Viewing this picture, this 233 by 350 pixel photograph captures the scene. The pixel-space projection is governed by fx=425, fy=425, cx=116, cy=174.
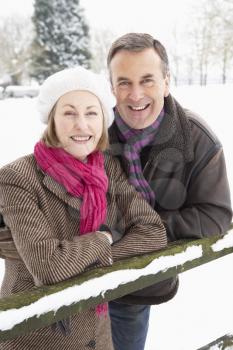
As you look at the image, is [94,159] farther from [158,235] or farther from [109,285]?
[109,285]

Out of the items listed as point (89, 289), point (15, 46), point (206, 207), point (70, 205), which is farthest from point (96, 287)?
point (15, 46)

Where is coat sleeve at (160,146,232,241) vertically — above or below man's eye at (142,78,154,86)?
below

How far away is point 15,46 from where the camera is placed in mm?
48188

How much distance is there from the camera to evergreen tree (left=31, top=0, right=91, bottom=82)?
1232 inches

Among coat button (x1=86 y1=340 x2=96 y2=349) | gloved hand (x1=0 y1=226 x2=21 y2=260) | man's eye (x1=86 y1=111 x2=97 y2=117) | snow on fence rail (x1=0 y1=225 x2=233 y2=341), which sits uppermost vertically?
man's eye (x1=86 y1=111 x2=97 y2=117)

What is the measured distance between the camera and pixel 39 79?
104 feet

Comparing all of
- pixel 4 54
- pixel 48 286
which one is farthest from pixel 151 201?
pixel 4 54

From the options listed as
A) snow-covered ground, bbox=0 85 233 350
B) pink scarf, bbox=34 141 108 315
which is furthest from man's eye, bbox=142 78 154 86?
snow-covered ground, bbox=0 85 233 350

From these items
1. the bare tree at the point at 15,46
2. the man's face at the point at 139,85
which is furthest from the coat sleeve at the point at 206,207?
the bare tree at the point at 15,46

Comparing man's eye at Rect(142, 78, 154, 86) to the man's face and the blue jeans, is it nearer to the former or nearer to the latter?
the man's face

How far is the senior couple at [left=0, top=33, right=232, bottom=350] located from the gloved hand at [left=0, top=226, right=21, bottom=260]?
0.03 metres

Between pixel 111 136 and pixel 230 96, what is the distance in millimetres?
16576

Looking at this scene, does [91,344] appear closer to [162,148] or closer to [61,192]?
[61,192]

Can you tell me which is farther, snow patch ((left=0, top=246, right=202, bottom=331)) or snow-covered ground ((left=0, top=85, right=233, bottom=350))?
snow-covered ground ((left=0, top=85, right=233, bottom=350))
